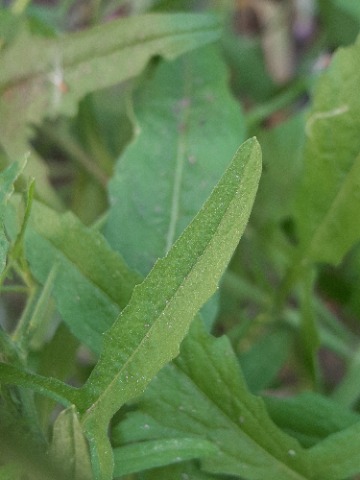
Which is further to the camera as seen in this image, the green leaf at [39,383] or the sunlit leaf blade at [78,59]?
the sunlit leaf blade at [78,59]

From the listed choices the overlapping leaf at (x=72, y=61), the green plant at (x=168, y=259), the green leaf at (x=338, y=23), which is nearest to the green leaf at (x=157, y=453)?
the green plant at (x=168, y=259)

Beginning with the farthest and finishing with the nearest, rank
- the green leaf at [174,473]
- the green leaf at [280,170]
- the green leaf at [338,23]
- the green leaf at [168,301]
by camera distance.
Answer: the green leaf at [338,23] < the green leaf at [280,170] < the green leaf at [174,473] < the green leaf at [168,301]

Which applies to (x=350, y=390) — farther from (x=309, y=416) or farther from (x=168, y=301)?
(x=168, y=301)

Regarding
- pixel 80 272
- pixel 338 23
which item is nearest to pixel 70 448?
pixel 80 272

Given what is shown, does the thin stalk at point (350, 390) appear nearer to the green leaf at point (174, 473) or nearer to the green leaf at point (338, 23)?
the green leaf at point (174, 473)

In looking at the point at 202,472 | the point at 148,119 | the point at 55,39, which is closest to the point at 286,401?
the point at 202,472

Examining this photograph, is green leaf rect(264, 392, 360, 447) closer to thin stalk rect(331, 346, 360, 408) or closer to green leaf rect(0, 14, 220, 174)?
thin stalk rect(331, 346, 360, 408)
